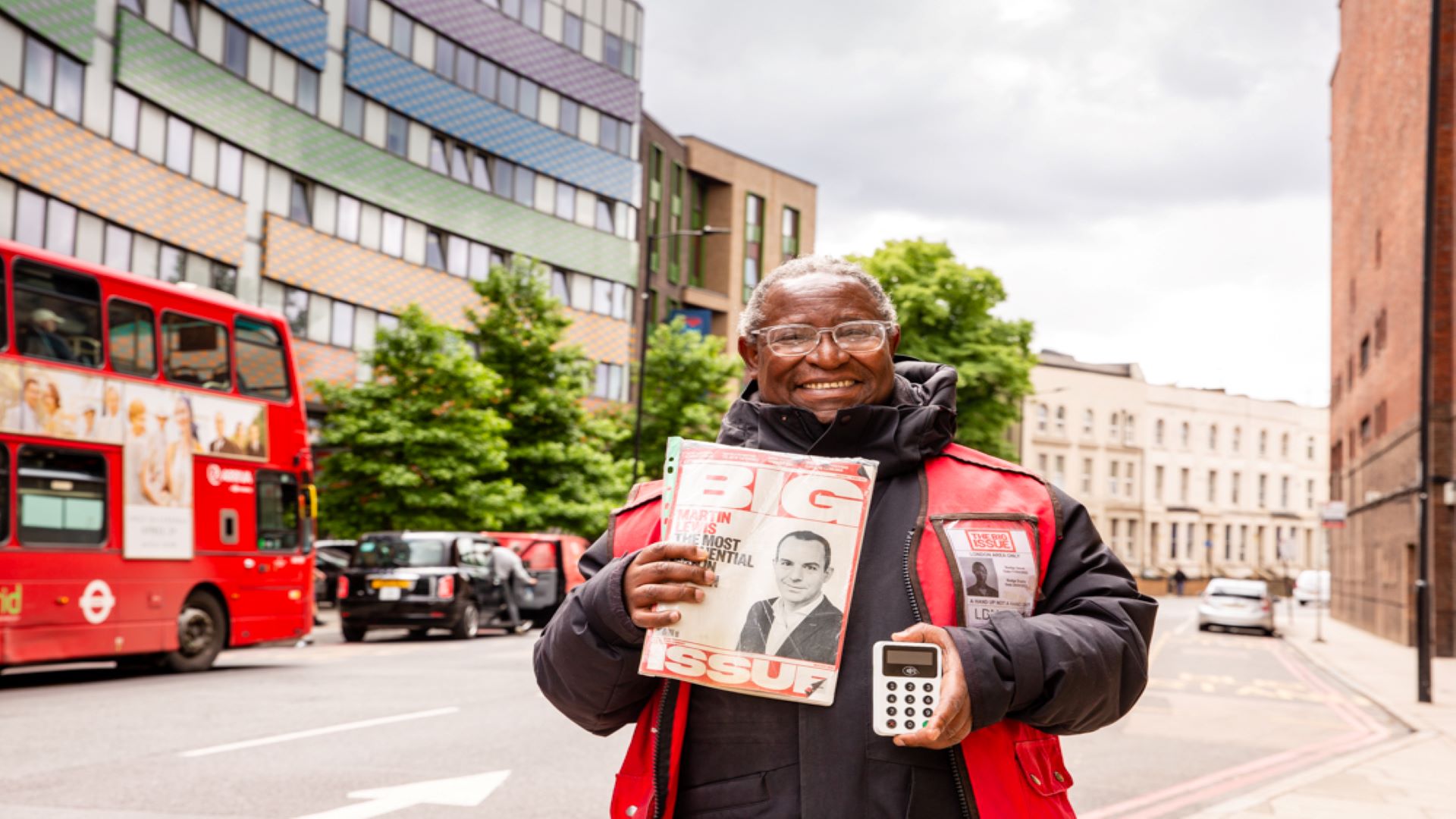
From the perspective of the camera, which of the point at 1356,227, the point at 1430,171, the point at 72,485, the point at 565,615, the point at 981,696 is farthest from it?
the point at 1356,227

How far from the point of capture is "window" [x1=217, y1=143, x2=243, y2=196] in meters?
32.9

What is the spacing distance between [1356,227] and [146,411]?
33.2 meters

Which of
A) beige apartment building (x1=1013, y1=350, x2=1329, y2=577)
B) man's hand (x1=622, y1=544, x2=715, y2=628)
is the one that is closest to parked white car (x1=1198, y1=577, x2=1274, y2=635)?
man's hand (x1=622, y1=544, x2=715, y2=628)

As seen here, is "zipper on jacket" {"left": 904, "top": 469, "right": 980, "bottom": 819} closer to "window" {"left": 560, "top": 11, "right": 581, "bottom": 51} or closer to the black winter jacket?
the black winter jacket

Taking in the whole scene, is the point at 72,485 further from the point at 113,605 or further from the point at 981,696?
the point at 981,696

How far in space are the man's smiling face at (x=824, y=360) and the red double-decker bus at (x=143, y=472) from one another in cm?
1262

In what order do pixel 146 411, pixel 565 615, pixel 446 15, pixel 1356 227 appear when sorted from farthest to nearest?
pixel 446 15
pixel 1356 227
pixel 146 411
pixel 565 615

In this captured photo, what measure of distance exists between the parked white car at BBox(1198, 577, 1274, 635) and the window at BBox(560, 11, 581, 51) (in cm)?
2657

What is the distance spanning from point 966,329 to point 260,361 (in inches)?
1166

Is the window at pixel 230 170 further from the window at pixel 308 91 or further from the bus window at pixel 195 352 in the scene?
the bus window at pixel 195 352

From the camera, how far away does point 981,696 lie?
87.4 inches

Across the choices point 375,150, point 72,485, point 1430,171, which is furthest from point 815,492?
point 375,150

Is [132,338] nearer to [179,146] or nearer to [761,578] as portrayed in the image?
[761,578]

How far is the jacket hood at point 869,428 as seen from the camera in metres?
2.52
